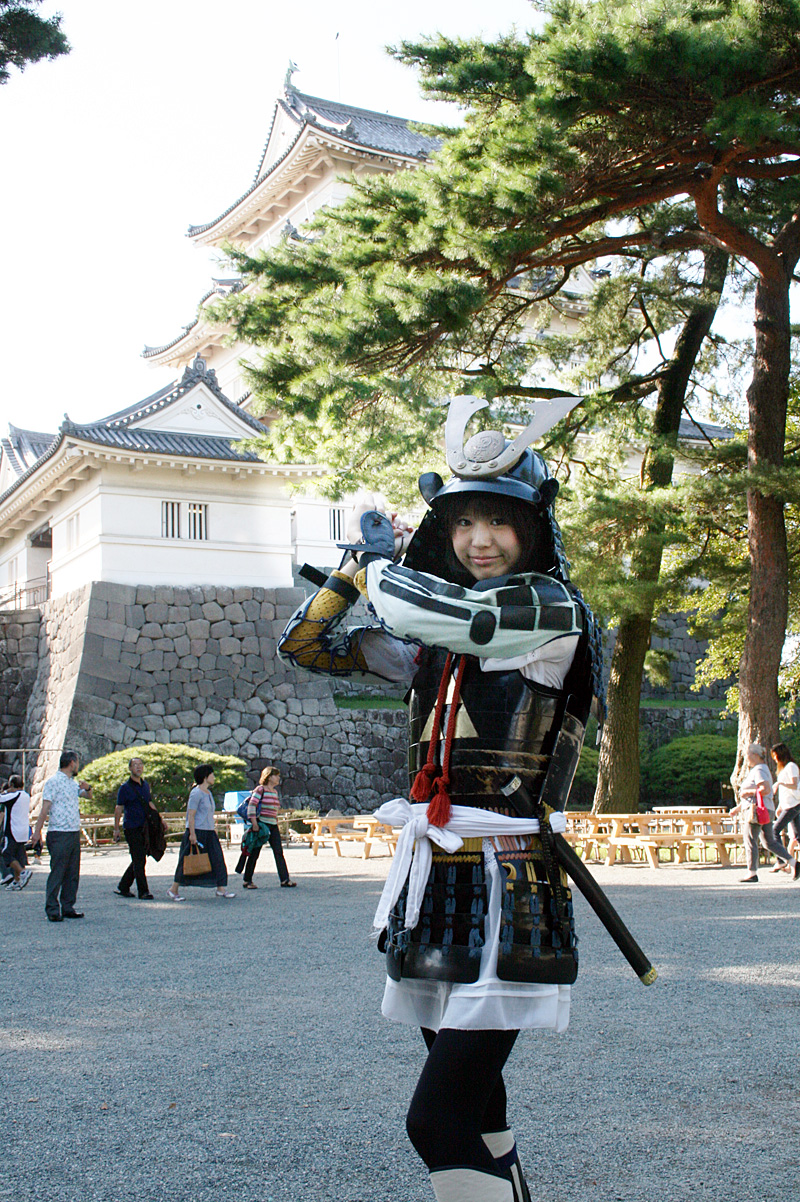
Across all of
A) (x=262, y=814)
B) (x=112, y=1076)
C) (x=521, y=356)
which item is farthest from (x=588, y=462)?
(x=112, y=1076)

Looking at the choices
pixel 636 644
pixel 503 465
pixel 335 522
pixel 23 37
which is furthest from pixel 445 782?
pixel 335 522

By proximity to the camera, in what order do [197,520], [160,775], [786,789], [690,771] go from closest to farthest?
[786,789] → [160,775] → [197,520] → [690,771]

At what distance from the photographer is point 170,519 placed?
24.6 metres

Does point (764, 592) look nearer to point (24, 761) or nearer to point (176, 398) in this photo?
point (176, 398)

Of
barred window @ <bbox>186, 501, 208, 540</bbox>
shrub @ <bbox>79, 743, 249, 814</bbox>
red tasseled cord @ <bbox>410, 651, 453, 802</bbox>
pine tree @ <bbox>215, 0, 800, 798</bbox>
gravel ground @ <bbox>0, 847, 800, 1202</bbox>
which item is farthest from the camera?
barred window @ <bbox>186, 501, 208, 540</bbox>

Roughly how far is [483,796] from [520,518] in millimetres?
747

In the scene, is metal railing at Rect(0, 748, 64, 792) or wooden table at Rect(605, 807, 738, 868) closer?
wooden table at Rect(605, 807, 738, 868)

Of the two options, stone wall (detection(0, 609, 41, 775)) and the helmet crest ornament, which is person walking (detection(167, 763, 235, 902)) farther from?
stone wall (detection(0, 609, 41, 775))

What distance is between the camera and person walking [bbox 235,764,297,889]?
12.3 m

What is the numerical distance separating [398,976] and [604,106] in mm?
10599

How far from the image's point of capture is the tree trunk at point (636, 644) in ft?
50.3

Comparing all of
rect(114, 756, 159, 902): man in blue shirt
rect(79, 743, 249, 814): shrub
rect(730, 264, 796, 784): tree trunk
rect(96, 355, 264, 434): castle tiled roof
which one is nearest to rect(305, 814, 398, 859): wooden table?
rect(79, 743, 249, 814): shrub

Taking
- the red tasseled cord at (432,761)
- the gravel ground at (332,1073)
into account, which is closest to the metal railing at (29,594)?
the gravel ground at (332,1073)

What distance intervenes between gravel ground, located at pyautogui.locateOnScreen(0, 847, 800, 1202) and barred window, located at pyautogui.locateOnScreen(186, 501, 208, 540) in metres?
16.5
